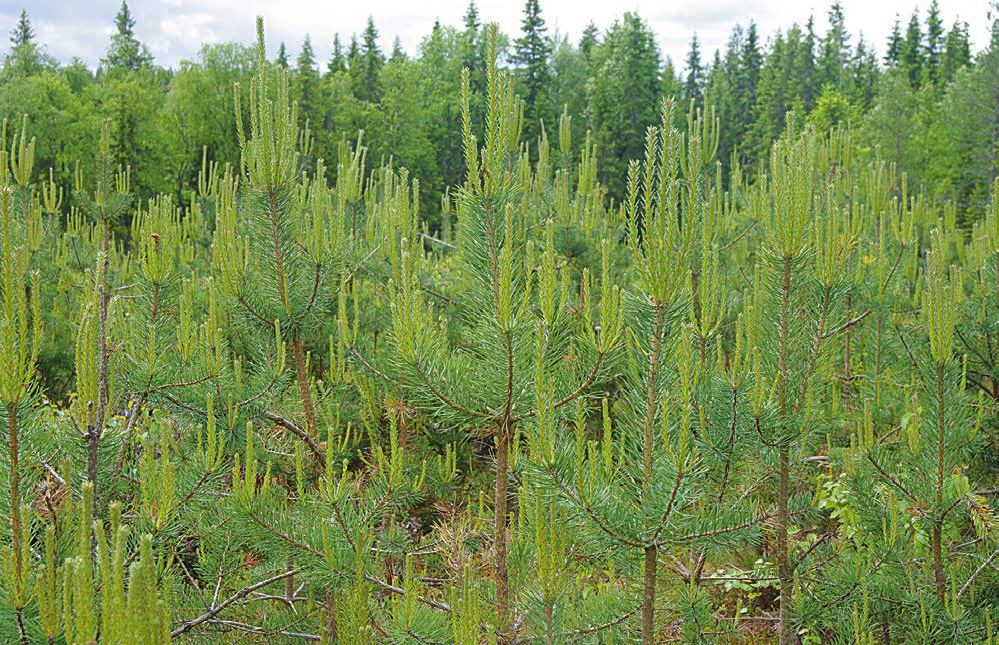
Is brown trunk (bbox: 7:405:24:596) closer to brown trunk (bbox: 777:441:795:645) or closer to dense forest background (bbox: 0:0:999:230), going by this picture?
brown trunk (bbox: 777:441:795:645)

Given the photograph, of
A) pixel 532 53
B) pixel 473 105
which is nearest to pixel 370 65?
pixel 532 53

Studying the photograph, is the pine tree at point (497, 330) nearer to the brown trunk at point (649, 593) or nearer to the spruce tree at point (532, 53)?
the brown trunk at point (649, 593)

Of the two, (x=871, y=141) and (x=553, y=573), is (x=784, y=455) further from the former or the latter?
(x=871, y=141)

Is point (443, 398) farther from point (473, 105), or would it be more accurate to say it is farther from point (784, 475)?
point (473, 105)

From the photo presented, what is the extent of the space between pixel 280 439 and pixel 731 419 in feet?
8.43

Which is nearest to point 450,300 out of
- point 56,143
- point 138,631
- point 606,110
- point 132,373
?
point 132,373

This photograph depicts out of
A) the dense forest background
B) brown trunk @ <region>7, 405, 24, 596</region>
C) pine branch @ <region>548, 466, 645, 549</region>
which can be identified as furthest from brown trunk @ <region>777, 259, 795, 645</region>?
the dense forest background

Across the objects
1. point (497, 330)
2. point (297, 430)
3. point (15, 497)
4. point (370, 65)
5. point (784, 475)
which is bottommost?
point (784, 475)

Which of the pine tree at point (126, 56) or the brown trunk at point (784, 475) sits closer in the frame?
the brown trunk at point (784, 475)

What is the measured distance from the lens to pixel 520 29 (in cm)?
4038

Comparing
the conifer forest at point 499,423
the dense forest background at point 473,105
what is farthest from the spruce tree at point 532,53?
the conifer forest at point 499,423

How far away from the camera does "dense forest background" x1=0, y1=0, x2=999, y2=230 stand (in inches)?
1078

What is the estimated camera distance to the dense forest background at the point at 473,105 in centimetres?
2739

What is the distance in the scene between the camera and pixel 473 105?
17391mm
